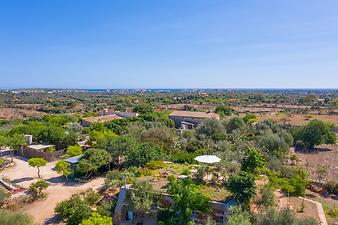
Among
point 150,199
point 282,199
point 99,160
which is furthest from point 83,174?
point 282,199

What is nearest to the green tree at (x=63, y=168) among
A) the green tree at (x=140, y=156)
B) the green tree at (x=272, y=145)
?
the green tree at (x=140, y=156)

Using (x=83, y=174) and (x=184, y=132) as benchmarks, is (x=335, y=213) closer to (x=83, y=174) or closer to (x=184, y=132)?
(x=83, y=174)

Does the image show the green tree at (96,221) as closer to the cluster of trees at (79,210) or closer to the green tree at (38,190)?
the cluster of trees at (79,210)

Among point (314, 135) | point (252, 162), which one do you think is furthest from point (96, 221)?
point (314, 135)

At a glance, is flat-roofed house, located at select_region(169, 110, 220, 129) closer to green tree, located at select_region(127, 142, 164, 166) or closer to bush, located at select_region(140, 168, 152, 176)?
green tree, located at select_region(127, 142, 164, 166)

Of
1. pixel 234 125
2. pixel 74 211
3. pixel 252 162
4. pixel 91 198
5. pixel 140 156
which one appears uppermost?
pixel 252 162

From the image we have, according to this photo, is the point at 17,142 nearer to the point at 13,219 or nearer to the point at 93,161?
the point at 93,161

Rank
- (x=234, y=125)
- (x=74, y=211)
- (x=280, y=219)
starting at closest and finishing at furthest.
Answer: (x=280, y=219)
(x=74, y=211)
(x=234, y=125)
